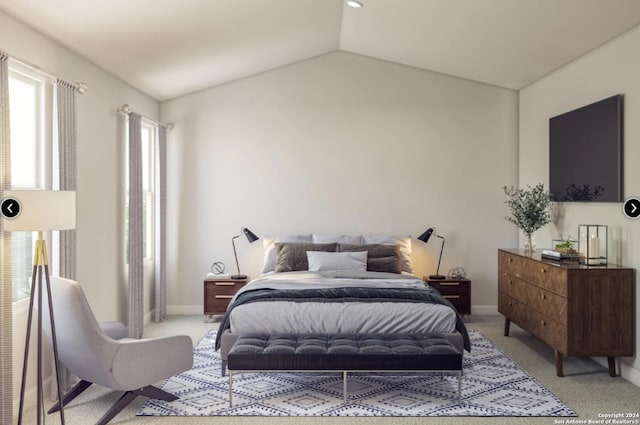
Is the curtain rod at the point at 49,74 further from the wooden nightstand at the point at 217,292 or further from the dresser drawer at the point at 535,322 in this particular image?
the dresser drawer at the point at 535,322

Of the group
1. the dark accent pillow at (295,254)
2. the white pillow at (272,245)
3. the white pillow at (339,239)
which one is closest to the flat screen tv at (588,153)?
the white pillow at (339,239)

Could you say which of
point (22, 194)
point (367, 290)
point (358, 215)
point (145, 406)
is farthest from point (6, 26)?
point (358, 215)

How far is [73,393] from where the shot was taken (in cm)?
416

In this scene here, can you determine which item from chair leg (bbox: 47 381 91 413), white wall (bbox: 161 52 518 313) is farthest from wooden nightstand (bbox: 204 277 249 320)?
chair leg (bbox: 47 381 91 413)

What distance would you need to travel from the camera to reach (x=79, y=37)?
176 inches

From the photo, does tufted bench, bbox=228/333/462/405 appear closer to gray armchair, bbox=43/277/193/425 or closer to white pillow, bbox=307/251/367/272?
gray armchair, bbox=43/277/193/425

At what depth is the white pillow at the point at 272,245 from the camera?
21.8ft

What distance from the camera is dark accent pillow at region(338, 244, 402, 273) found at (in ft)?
20.9

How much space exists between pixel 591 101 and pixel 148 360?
164 inches

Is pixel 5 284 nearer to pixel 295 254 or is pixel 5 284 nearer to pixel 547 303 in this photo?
pixel 295 254

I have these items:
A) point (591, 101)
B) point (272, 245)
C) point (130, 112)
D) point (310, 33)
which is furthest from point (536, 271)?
point (130, 112)

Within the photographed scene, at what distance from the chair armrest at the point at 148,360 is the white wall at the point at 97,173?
826 millimetres

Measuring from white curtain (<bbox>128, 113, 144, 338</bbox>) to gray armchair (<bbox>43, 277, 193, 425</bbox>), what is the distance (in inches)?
73.0

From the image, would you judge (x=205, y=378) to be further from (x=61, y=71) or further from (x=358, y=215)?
(x=358, y=215)
